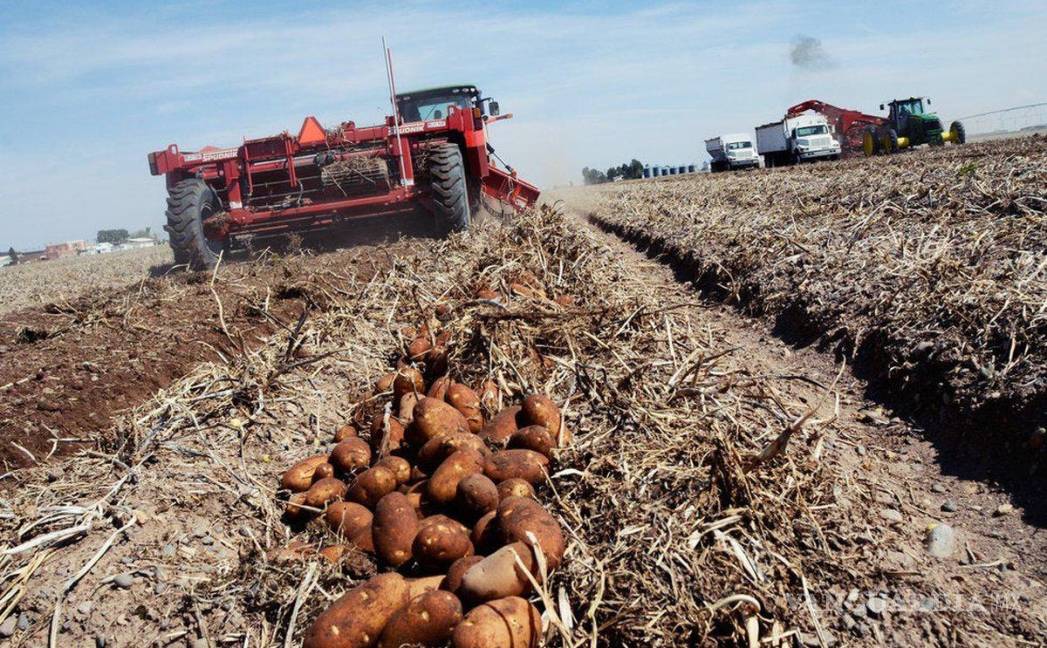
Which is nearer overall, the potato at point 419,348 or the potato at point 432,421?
the potato at point 432,421

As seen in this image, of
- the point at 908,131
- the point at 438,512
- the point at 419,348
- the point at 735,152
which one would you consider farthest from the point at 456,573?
the point at 735,152

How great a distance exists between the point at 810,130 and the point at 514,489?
33219 mm

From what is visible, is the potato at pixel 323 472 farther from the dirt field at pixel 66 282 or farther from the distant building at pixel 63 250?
the distant building at pixel 63 250

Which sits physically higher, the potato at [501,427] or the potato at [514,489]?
the potato at [501,427]

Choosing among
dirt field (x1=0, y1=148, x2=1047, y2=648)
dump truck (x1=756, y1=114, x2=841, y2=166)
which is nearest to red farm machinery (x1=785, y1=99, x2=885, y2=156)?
dump truck (x1=756, y1=114, x2=841, y2=166)

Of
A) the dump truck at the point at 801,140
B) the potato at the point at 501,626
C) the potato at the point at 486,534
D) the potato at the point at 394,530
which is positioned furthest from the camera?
the dump truck at the point at 801,140

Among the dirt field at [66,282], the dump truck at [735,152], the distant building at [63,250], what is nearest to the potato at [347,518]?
the dirt field at [66,282]

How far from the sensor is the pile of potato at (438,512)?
2.42 metres

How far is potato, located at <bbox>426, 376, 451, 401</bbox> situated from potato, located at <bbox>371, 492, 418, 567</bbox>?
0.88 meters

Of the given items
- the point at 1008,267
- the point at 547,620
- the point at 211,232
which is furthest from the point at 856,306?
the point at 211,232

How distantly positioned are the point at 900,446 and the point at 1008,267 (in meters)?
1.91

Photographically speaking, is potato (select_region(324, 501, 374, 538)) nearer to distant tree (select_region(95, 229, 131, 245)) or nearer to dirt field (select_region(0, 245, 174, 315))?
dirt field (select_region(0, 245, 174, 315))

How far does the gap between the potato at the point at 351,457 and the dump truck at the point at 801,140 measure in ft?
105

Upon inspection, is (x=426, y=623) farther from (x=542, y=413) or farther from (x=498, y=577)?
(x=542, y=413)
